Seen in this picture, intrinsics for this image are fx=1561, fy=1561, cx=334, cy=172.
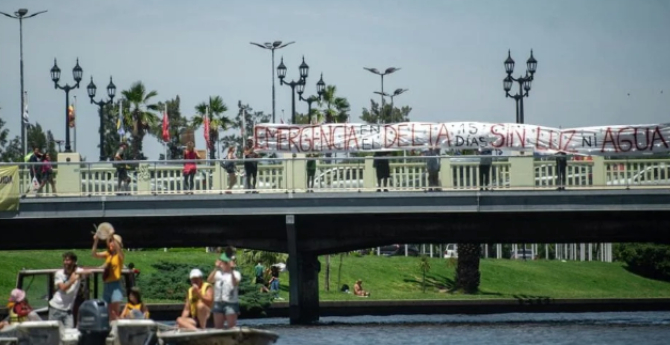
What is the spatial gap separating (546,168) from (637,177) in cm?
258

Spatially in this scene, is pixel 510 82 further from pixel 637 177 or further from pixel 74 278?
pixel 74 278

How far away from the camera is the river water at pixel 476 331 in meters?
38.5

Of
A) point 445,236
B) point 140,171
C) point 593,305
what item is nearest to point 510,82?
point 593,305

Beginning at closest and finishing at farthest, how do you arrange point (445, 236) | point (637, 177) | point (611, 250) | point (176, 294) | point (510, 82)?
point (637, 177) < point (445, 236) < point (176, 294) < point (510, 82) < point (611, 250)

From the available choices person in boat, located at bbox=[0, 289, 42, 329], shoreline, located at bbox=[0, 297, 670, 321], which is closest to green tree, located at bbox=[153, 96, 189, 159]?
shoreline, located at bbox=[0, 297, 670, 321]

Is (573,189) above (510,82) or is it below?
below


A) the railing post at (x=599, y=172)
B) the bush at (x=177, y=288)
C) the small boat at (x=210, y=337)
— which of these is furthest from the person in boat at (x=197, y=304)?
the bush at (x=177, y=288)

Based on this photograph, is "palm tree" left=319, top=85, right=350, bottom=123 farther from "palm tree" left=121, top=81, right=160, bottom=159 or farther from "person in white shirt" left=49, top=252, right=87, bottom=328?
"person in white shirt" left=49, top=252, right=87, bottom=328

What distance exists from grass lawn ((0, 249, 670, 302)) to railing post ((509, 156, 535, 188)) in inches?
597

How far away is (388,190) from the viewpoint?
44.9 metres

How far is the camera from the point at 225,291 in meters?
28.9

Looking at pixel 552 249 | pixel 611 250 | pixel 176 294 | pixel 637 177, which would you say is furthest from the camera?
pixel 552 249

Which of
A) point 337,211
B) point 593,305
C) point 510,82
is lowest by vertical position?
point 593,305

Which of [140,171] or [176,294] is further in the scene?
[176,294]
